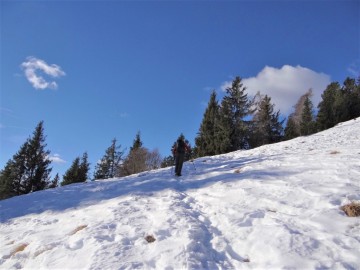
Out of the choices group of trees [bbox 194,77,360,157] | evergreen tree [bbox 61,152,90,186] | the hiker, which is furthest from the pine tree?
the hiker

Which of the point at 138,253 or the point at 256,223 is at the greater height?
the point at 256,223

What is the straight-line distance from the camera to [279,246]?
5.97 m

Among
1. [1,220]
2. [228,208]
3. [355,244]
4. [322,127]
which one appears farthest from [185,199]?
[322,127]

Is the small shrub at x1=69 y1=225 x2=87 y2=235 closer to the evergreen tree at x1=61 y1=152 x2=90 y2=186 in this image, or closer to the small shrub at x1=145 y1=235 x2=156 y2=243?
the small shrub at x1=145 y1=235 x2=156 y2=243

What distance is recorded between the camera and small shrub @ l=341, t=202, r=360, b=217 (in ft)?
23.0

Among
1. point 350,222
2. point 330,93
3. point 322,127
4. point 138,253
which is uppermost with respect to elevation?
point 330,93

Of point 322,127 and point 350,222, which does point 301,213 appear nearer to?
point 350,222

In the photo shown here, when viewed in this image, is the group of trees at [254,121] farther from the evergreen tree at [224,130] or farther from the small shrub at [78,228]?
the small shrub at [78,228]

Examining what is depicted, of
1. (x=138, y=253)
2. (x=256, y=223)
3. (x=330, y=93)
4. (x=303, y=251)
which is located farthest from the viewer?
(x=330, y=93)

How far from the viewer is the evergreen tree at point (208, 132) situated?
1725 inches

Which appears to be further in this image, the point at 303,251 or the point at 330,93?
the point at 330,93

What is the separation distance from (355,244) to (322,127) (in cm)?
4056

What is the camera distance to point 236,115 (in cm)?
4553

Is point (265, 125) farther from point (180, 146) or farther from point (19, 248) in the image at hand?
point (19, 248)
